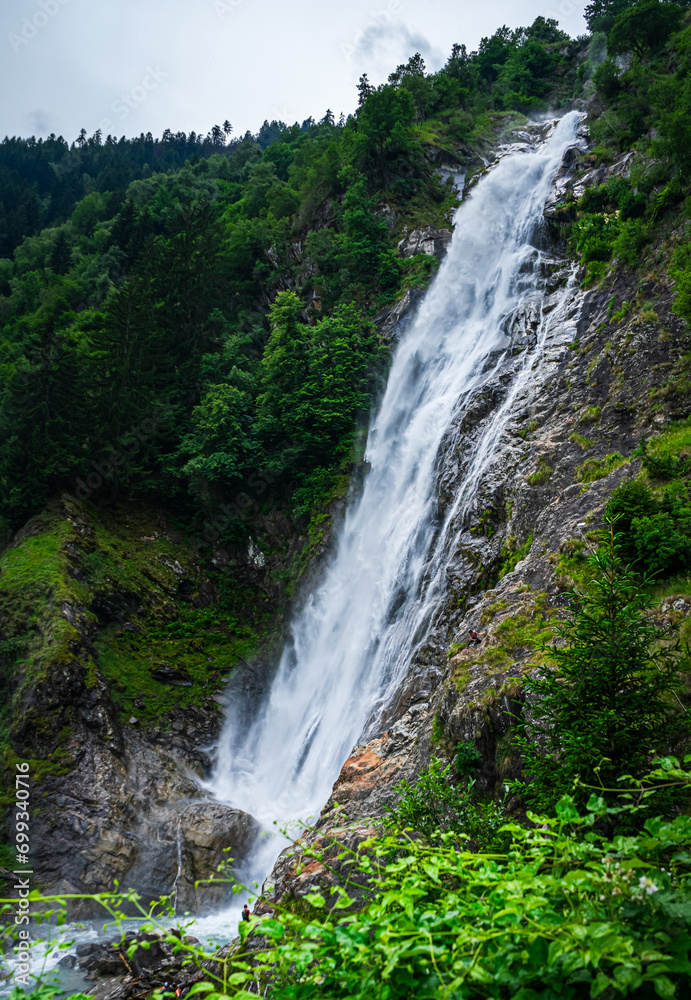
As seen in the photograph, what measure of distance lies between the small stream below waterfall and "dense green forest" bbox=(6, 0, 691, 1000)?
2059mm

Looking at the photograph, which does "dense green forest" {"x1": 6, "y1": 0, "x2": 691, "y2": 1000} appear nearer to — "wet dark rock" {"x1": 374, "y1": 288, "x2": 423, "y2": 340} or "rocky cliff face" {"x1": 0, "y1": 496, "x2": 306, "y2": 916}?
"wet dark rock" {"x1": 374, "y1": 288, "x2": 423, "y2": 340}

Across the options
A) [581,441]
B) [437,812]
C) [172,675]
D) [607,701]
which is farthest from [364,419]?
[607,701]

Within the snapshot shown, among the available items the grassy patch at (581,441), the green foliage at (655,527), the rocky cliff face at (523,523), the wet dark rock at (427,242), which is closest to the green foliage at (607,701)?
the rocky cliff face at (523,523)

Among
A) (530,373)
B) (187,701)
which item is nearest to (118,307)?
(187,701)

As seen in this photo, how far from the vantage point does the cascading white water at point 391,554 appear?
17.6 metres

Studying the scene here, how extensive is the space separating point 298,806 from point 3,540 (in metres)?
16.0

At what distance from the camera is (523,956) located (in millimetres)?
2117

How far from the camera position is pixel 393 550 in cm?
2036

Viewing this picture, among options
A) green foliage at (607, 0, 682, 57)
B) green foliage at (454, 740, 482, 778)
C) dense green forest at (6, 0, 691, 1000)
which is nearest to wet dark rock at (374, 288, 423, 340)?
dense green forest at (6, 0, 691, 1000)

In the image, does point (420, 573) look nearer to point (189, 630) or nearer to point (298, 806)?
point (298, 806)

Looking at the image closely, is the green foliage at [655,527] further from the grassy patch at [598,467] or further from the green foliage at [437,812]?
the green foliage at [437,812]

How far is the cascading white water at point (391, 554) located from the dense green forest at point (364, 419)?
239 centimetres

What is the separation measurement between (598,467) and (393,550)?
27.3ft

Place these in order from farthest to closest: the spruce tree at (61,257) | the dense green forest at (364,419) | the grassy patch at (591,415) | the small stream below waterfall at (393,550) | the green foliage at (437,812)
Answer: the spruce tree at (61,257) → the small stream below waterfall at (393,550) → the grassy patch at (591,415) → the green foliage at (437,812) → the dense green forest at (364,419)
